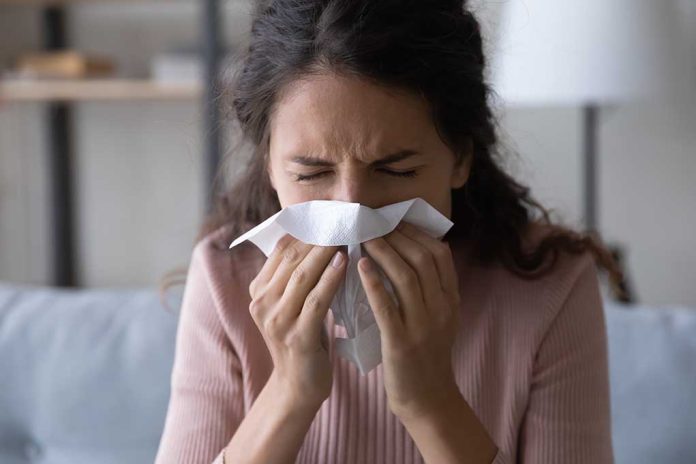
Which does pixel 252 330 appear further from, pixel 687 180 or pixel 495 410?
pixel 687 180

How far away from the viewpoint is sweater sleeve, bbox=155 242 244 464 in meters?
1.01

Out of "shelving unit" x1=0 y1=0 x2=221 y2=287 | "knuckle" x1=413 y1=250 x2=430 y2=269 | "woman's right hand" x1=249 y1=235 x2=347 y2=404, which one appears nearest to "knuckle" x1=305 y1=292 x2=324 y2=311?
"woman's right hand" x1=249 y1=235 x2=347 y2=404

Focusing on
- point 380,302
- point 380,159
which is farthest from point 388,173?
point 380,302

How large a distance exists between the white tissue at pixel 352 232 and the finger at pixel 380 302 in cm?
2

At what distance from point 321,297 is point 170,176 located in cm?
198

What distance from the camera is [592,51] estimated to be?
1.87m

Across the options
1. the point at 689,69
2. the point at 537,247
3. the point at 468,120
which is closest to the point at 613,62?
the point at 689,69

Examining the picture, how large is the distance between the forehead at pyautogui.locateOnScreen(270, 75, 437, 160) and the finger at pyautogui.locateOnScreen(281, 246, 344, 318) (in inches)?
3.7

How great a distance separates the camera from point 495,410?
1.05m

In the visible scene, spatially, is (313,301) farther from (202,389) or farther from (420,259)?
(202,389)

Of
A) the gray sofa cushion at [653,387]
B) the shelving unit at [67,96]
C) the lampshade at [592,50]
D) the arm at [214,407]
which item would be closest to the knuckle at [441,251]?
the arm at [214,407]

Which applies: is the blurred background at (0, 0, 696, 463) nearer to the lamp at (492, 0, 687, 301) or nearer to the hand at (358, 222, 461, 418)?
the lamp at (492, 0, 687, 301)

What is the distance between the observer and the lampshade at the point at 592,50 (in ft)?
6.12

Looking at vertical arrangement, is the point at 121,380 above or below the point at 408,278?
below
